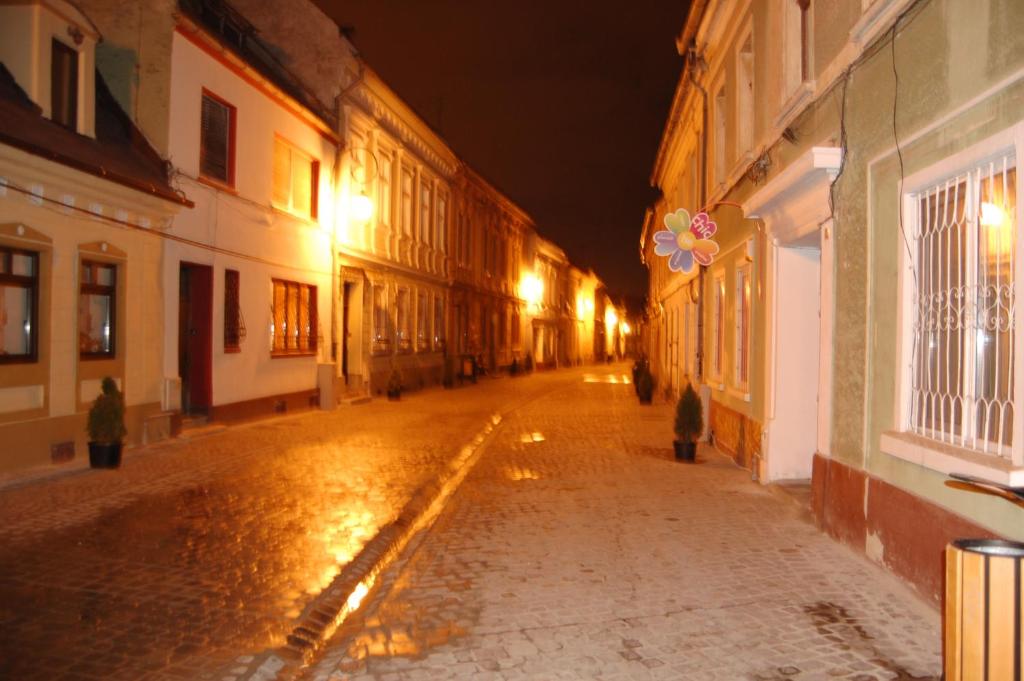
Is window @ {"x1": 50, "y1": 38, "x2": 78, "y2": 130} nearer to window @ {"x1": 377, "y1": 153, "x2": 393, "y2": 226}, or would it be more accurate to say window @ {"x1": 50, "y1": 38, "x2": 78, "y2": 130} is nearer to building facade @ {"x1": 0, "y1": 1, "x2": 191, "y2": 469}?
building facade @ {"x1": 0, "y1": 1, "x2": 191, "y2": 469}

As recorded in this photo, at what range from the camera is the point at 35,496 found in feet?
28.2

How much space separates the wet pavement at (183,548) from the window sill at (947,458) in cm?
431

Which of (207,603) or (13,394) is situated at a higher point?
(13,394)

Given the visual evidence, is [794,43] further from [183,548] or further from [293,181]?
[293,181]

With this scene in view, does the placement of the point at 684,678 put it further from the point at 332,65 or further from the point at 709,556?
the point at 332,65

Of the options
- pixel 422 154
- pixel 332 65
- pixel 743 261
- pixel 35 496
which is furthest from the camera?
pixel 422 154

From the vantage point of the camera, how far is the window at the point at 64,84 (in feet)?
36.4

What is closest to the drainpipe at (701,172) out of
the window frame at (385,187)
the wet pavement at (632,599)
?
the wet pavement at (632,599)

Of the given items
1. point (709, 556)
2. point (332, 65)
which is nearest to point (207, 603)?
point (709, 556)

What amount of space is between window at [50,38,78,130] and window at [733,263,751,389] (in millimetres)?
9580

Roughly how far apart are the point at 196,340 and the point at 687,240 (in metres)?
8.50

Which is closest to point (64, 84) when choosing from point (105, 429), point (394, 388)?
point (105, 429)

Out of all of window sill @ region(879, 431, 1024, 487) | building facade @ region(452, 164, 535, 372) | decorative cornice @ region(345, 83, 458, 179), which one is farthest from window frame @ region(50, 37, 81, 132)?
building facade @ region(452, 164, 535, 372)

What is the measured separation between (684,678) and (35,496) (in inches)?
285
